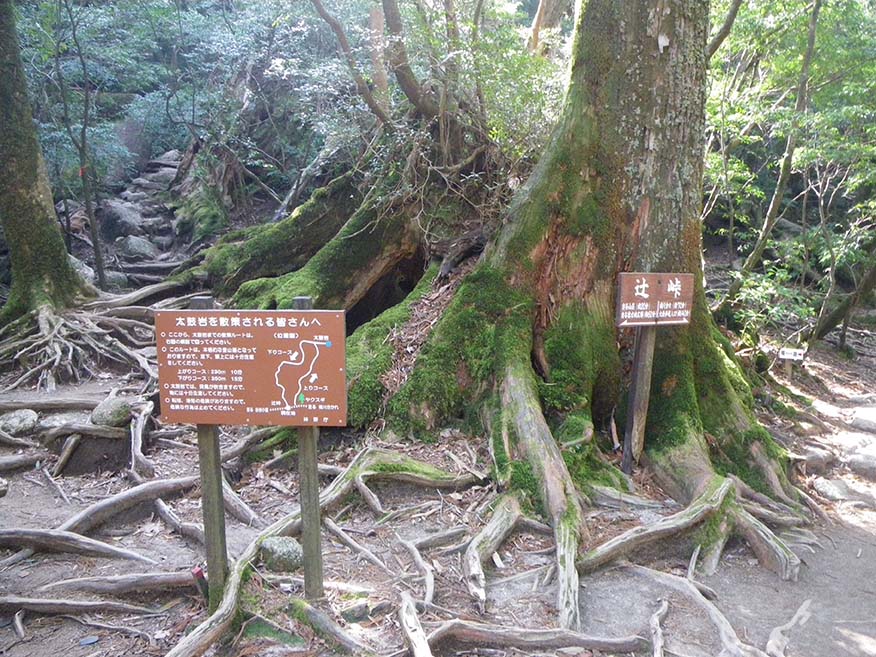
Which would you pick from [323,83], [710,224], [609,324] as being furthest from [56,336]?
[710,224]

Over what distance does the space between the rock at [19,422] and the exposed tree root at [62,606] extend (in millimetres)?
2888

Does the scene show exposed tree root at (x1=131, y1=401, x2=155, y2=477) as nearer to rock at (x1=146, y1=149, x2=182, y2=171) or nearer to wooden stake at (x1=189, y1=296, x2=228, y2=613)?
wooden stake at (x1=189, y1=296, x2=228, y2=613)

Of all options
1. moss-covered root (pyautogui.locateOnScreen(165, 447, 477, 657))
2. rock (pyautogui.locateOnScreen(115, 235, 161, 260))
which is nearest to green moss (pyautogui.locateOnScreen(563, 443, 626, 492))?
moss-covered root (pyautogui.locateOnScreen(165, 447, 477, 657))

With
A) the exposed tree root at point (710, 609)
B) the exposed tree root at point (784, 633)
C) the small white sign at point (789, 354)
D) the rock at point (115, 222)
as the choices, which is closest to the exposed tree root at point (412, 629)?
the exposed tree root at point (710, 609)

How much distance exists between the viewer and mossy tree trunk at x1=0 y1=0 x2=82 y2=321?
27.8ft

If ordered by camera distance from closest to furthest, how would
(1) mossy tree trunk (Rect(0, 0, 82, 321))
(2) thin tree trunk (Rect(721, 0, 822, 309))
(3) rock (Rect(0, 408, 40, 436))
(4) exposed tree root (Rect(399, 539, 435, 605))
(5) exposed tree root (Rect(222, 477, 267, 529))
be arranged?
(4) exposed tree root (Rect(399, 539, 435, 605)) < (5) exposed tree root (Rect(222, 477, 267, 529)) < (3) rock (Rect(0, 408, 40, 436)) < (2) thin tree trunk (Rect(721, 0, 822, 309)) < (1) mossy tree trunk (Rect(0, 0, 82, 321))

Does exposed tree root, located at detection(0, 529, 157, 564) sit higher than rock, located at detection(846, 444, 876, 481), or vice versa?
exposed tree root, located at detection(0, 529, 157, 564)

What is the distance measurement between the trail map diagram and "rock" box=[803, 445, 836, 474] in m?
5.43

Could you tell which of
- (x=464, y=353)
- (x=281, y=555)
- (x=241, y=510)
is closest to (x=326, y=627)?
(x=281, y=555)

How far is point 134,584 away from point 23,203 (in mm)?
7053

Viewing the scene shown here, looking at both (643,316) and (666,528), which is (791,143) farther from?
(666,528)

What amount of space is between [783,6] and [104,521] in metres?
9.89

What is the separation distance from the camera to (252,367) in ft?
9.82

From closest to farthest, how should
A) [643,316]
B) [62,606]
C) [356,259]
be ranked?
[62,606] < [643,316] < [356,259]
